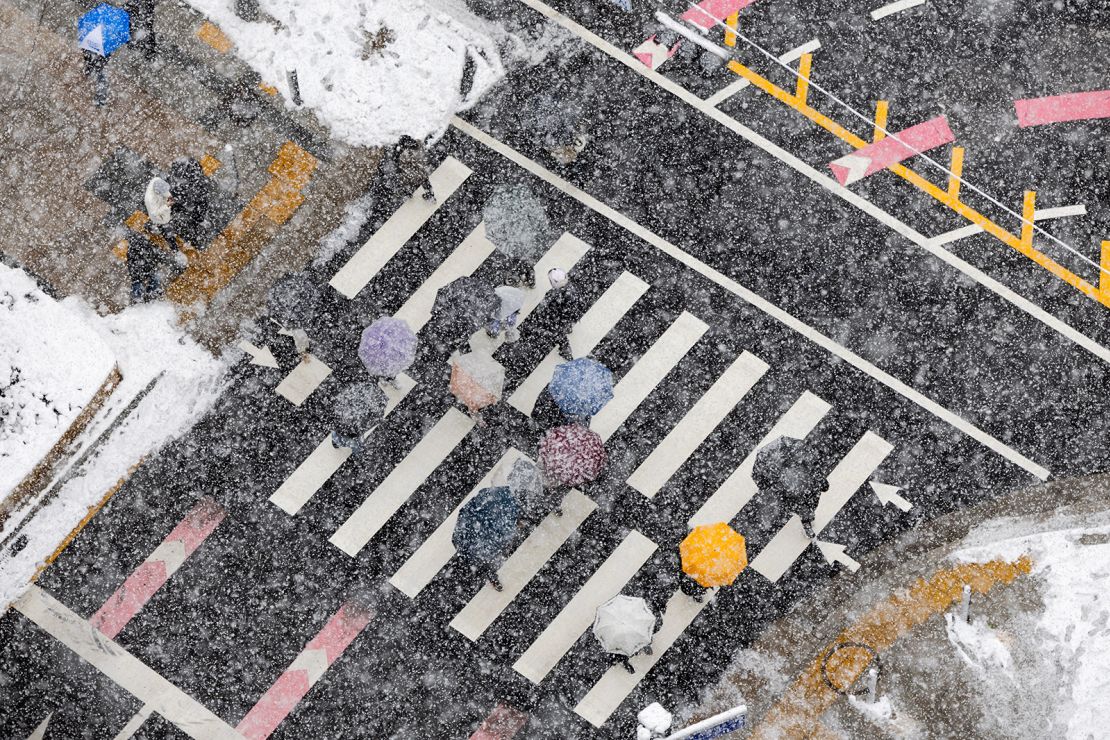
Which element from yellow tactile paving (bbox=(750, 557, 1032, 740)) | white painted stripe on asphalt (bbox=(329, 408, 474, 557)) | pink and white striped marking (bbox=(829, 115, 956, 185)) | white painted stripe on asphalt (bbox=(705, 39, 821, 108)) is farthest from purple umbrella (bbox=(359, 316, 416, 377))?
yellow tactile paving (bbox=(750, 557, 1032, 740))

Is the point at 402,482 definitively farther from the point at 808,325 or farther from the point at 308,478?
the point at 808,325

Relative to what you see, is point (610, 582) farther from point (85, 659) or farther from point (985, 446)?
point (85, 659)

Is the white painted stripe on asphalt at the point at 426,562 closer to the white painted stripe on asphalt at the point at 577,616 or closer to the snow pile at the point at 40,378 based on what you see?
the white painted stripe on asphalt at the point at 577,616

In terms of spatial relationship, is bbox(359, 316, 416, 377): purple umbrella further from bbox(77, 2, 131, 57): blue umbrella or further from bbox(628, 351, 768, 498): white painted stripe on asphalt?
bbox(77, 2, 131, 57): blue umbrella

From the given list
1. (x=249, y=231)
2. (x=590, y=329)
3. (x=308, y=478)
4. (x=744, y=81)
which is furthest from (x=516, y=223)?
(x=308, y=478)

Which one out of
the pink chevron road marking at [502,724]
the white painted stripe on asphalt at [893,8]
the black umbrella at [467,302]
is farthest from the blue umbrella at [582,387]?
the white painted stripe on asphalt at [893,8]

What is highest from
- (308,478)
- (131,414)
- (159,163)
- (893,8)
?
(893,8)
